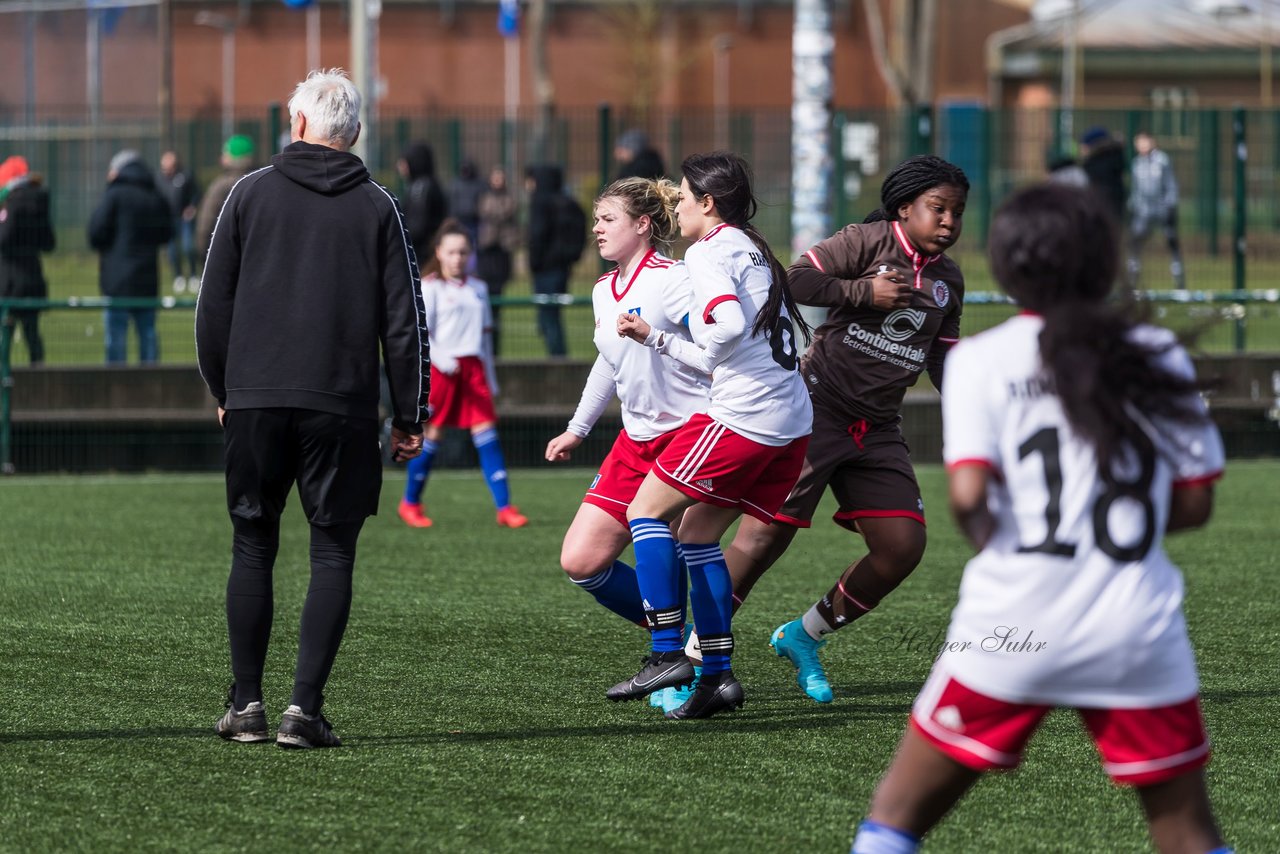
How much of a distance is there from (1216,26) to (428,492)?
41606mm

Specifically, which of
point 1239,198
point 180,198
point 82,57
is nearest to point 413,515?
point 180,198

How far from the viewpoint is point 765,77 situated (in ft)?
169

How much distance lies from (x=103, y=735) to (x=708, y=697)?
5.86ft

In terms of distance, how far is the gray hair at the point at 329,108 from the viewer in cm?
509

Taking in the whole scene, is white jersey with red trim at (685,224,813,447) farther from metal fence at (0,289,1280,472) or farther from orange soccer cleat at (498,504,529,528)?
metal fence at (0,289,1280,472)

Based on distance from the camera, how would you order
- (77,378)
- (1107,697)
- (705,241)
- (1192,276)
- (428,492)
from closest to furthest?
(1107,697)
(705,241)
(428,492)
(77,378)
(1192,276)

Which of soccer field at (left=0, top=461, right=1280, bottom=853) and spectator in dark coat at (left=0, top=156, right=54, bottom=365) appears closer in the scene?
soccer field at (left=0, top=461, right=1280, bottom=853)

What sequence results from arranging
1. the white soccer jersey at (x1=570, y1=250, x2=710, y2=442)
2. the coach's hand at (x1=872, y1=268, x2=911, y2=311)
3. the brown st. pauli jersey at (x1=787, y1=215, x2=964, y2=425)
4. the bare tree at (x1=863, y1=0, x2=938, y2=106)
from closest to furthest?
the coach's hand at (x1=872, y1=268, x2=911, y2=311) → the white soccer jersey at (x1=570, y1=250, x2=710, y2=442) → the brown st. pauli jersey at (x1=787, y1=215, x2=964, y2=425) → the bare tree at (x1=863, y1=0, x2=938, y2=106)

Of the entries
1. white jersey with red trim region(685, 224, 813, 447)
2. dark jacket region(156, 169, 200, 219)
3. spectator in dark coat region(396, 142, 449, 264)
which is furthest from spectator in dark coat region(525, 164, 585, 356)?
white jersey with red trim region(685, 224, 813, 447)

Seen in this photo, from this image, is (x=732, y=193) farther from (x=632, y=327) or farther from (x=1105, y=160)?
(x=1105, y=160)

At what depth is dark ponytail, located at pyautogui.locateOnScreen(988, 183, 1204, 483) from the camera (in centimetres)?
309

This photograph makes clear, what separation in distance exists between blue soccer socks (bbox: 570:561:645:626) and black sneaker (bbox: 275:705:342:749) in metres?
1.11

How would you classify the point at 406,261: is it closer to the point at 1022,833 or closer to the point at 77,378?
the point at 1022,833

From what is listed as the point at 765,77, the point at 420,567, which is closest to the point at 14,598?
the point at 420,567
